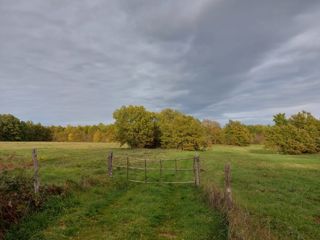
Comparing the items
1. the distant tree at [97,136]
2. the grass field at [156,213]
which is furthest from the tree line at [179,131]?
the grass field at [156,213]

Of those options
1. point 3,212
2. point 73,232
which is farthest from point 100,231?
point 3,212

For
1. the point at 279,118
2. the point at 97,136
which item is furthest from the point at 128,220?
the point at 97,136

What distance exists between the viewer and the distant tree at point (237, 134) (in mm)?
107625

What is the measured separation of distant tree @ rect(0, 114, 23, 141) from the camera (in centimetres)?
10031

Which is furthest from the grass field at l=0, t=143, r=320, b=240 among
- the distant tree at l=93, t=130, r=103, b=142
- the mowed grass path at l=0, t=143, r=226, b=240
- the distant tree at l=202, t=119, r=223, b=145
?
the distant tree at l=93, t=130, r=103, b=142

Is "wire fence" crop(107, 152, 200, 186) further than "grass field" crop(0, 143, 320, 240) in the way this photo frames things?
Yes

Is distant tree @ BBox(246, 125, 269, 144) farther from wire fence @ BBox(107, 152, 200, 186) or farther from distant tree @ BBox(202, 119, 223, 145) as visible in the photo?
wire fence @ BBox(107, 152, 200, 186)

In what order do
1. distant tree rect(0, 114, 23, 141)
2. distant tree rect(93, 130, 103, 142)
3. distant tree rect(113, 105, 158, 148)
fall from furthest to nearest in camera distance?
distant tree rect(93, 130, 103, 142)
distant tree rect(0, 114, 23, 141)
distant tree rect(113, 105, 158, 148)

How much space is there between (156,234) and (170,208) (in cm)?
376

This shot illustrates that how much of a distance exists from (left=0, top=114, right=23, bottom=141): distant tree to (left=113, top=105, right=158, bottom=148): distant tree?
150 feet

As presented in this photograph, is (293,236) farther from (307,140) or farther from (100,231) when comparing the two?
(307,140)

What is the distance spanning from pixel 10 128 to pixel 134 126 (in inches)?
2031

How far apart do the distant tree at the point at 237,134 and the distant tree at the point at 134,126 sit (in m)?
41.0

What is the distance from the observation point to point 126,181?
20.0 m
